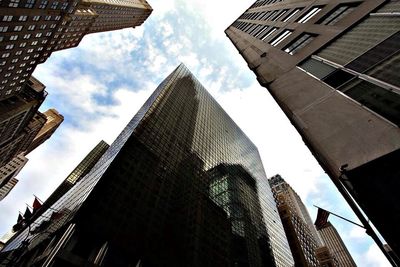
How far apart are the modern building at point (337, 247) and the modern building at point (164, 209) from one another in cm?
10922

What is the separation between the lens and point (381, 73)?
318 inches

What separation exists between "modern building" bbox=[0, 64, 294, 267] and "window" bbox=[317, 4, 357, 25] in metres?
33.1

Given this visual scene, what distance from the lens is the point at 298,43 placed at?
15.5m

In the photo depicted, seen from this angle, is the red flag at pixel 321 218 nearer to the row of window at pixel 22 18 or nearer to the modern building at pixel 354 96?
the modern building at pixel 354 96

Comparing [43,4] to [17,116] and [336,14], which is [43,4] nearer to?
[17,116]

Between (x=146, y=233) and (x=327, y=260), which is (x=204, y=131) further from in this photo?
(x=327, y=260)

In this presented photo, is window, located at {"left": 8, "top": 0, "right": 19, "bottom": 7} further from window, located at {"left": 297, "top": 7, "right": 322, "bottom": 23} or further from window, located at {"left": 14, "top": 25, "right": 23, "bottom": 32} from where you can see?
window, located at {"left": 297, "top": 7, "right": 322, "bottom": 23}

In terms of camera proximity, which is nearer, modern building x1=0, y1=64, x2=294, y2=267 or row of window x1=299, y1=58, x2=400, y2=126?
row of window x1=299, y1=58, x2=400, y2=126

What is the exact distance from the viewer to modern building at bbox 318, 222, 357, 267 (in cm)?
14965

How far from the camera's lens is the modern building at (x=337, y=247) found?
5892 inches

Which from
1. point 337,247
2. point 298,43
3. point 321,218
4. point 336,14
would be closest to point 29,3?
point 298,43

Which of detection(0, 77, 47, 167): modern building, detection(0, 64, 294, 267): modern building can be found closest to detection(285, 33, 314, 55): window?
detection(0, 64, 294, 267): modern building

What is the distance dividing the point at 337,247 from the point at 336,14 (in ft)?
646

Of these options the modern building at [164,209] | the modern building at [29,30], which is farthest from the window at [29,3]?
the modern building at [164,209]
